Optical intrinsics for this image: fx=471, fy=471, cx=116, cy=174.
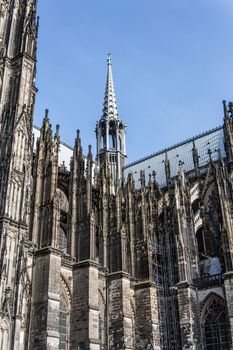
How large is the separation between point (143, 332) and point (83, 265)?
5.48 meters

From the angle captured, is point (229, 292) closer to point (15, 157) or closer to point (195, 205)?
point (195, 205)

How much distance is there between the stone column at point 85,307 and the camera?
826 inches

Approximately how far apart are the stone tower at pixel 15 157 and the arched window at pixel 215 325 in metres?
11.2

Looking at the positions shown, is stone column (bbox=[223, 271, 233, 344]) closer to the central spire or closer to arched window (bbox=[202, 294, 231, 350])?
arched window (bbox=[202, 294, 231, 350])

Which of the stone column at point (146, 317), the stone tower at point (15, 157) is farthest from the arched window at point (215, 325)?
the stone tower at point (15, 157)

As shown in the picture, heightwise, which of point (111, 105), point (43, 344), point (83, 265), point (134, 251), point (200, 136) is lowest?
point (43, 344)

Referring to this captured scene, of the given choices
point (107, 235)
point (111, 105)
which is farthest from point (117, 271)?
point (111, 105)

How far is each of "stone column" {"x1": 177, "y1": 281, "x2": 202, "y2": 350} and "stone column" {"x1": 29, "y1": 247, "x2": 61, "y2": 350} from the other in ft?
28.1

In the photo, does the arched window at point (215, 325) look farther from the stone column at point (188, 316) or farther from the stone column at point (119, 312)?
the stone column at point (119, 312)

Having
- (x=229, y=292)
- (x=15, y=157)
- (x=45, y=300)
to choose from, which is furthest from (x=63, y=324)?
(x=229, y=292)

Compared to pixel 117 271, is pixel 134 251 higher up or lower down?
higher up

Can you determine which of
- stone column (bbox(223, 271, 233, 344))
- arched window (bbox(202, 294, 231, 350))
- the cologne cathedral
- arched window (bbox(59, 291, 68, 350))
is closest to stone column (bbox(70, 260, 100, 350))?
the cologne cathedral

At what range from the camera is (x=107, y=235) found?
85.0ft

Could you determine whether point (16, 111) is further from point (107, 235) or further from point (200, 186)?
point (200, 186)
